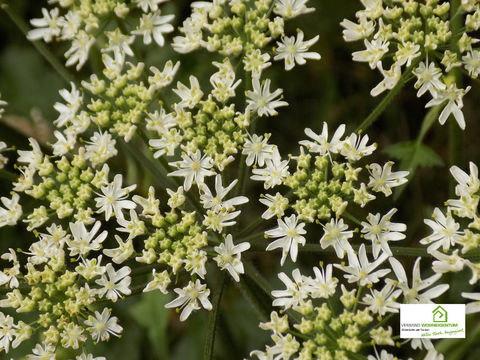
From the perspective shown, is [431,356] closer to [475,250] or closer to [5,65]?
[475,250]

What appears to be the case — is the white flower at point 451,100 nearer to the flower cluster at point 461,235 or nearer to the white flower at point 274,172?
the flower cluster at point 461,235

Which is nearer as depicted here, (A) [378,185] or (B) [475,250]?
(B) [475,250]

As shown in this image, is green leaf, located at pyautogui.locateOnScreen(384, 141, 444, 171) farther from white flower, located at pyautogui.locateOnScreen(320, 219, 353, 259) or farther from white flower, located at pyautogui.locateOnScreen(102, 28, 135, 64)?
white flower, located at pyautogui.locateOnScreen(102, 28, 135, 64)

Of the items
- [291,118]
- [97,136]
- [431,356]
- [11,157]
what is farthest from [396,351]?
[11,157]

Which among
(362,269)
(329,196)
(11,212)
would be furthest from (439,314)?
(11,212)

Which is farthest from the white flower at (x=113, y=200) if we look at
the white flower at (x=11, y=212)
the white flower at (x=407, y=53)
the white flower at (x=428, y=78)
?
the white flower at (x=428, y=78)

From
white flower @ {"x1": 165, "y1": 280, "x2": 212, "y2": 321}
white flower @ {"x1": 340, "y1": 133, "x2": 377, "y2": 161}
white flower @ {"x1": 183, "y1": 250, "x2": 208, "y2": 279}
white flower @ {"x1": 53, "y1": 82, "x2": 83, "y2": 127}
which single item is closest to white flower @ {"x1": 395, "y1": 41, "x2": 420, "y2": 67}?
white flower @ {"x1": 340, "y1": 133, "x2": 377, "y2": 161}
